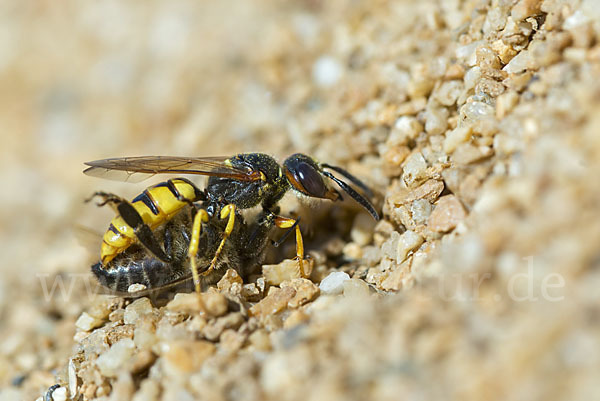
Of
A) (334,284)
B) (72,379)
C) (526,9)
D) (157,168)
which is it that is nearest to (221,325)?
(334,284)

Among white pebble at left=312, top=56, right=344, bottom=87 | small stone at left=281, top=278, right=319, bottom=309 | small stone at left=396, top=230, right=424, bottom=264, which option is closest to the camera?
small stone at left=281, top=278, right=319, bottom=309

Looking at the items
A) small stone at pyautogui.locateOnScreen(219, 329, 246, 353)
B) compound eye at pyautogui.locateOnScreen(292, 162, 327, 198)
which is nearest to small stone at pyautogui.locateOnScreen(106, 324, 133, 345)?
small stone at pyautogui.locateOnScreen(219, 329, 246, 353)

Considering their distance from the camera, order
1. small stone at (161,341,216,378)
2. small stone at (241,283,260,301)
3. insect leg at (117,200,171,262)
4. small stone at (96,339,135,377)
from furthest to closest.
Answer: insect leg at (117,200,171,262) < small stone at (241,283,260,301) < small stone at (96,339,135,377) < small stone at (161,341,216,378)

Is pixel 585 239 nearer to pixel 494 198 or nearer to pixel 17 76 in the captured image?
pixel 494 198

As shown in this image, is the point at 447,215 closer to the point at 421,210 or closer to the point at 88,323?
the point at 421,210

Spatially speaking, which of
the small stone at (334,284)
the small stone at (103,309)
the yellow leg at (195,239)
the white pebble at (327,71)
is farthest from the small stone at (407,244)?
the white pebble at (327,71)

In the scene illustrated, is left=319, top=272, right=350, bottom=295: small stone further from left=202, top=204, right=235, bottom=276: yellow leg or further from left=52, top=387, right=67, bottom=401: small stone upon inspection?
left=52, top=387, right=67, bottom=401: small stone

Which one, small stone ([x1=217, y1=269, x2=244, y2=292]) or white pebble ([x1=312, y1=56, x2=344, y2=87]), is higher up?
white pebble ([x1=312, y1=56, x2=344, y2=87])
